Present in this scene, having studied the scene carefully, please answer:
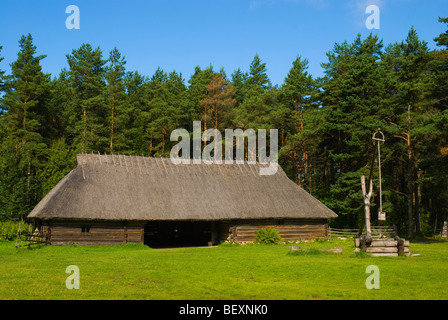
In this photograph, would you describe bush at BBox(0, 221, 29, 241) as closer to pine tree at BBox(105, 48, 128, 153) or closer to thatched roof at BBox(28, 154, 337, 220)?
thatched roof at BBox(28, 154, 337, 220)

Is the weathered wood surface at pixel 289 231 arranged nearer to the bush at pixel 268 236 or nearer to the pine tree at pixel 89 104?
the bush at pixel 268 236

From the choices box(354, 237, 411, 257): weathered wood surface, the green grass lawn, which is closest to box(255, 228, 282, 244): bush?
the green grass lawn

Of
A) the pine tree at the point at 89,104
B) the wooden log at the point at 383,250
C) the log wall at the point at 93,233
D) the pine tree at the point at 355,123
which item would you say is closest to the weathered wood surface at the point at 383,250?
the wooden log at the point at 383,250

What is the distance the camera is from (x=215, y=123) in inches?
1841

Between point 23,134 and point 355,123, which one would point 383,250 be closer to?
point 355,123

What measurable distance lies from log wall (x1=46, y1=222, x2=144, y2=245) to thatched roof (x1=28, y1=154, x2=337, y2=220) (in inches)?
35.4

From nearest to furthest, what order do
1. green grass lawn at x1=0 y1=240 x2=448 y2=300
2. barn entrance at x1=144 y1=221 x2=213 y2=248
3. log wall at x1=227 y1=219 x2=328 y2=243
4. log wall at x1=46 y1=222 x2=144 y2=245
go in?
green grass lawn at x1=0 y1=240 x2=448 y2=300, log wall at x1=46 y1=222 x2=144 y2=245, log wall at x1=227 y1=219 x2=328 y2=243, barn entrance at x1=144 y1=221 x2=213 y2=248

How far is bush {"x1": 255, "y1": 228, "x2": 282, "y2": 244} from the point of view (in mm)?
28938

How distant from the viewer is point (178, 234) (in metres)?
32.0

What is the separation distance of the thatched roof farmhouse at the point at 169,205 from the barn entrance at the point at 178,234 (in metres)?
0.07

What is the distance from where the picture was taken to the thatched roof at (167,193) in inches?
1045
